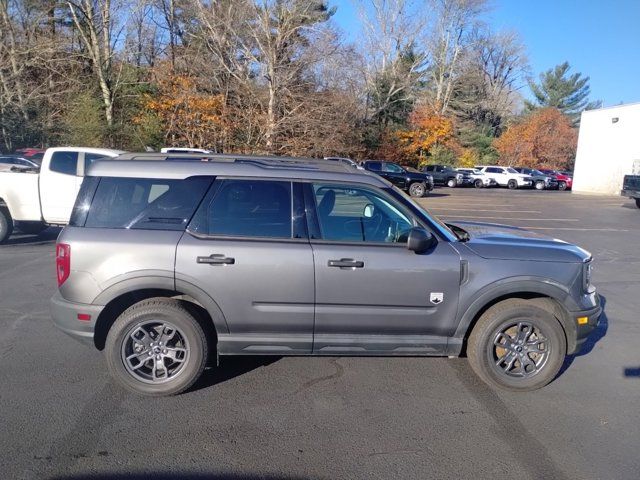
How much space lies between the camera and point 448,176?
130 ft

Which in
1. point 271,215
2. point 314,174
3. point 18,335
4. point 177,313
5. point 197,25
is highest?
point 197,25

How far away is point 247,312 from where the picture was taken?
397cm

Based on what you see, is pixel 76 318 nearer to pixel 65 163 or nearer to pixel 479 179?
pixel 65 163

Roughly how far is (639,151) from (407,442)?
35.0 m

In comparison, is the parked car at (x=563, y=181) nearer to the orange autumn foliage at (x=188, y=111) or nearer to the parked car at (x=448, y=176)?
the parked car at (x=448, y=176)

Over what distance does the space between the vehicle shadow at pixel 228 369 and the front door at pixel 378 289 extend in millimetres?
839

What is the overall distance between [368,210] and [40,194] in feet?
27.1

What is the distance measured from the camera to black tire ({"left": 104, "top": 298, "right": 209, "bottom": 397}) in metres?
3.92

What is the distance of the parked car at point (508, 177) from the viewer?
4116 centimetres

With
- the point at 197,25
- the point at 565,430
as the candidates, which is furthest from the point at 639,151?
the point at 565,430

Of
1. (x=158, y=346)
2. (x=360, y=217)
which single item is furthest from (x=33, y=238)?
(x=360, y=217)

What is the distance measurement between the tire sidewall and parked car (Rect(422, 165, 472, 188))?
3590 centimetres

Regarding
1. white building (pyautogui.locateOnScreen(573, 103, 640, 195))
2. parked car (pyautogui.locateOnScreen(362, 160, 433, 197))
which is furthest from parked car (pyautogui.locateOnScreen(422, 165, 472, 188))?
parked car (pyautogui.locateOnScreen(362, 160, 433, 197))

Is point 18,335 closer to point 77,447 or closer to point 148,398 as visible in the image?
point 148,398
